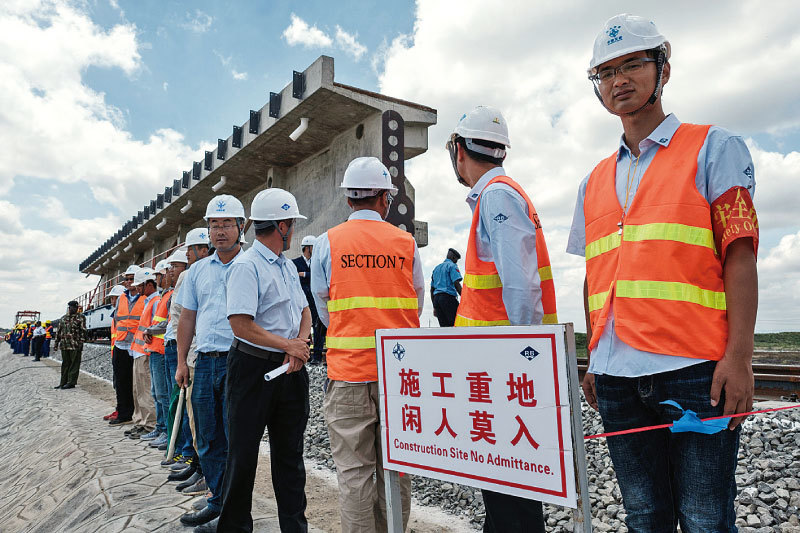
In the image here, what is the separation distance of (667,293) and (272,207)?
2.58 meters

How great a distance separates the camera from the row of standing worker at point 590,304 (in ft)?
5.36

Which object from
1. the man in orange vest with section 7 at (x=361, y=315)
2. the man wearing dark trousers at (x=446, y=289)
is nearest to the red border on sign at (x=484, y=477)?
the man in orange vest with section 7 at (x=361, y=315)

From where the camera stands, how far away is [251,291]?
3.12 metres

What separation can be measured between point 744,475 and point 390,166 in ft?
35.3

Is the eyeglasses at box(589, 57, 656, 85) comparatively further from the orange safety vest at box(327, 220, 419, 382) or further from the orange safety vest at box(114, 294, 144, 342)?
the orange safety vest at box(114, 294, 144, 342)

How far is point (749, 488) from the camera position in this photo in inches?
A: 135

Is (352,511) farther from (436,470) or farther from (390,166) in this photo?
(390,166)

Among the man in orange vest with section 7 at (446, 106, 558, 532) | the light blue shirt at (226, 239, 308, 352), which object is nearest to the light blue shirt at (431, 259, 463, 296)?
the light blue shirt at (226, 239, 308, 352)

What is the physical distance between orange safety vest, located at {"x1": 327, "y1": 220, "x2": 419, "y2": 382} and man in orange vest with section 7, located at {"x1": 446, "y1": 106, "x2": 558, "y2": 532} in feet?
2.04

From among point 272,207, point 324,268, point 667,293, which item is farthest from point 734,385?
point 272,207

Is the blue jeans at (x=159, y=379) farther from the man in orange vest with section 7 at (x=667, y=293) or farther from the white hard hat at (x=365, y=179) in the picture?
the man in orange vest with section 7 at (x=667, y=293)

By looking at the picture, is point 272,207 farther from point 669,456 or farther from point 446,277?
point 446,277

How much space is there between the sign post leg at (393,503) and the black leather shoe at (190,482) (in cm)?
345

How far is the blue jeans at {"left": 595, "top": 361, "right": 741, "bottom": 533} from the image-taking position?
1602mm
